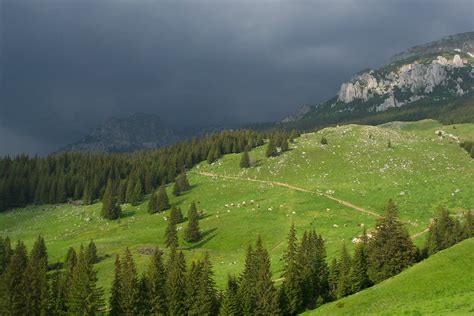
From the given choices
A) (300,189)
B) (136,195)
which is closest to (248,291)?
(300,189)

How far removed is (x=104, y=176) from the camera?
18112 cm

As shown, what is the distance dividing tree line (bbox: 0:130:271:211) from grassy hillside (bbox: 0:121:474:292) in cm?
938

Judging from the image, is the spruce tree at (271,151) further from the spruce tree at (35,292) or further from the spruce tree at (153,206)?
the spruce tree at (35,292)

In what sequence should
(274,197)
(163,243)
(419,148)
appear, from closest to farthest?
(163,243)
(274,197)
(419,148)

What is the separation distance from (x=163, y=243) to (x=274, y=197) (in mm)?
32549

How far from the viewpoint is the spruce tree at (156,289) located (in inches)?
2427

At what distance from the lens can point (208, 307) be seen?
5962cm

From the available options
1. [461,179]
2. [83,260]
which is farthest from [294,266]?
[461,179]

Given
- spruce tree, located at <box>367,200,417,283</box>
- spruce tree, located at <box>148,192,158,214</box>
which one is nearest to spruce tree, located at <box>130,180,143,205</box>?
spruce tree, located at <box>148,192,158,214</box>

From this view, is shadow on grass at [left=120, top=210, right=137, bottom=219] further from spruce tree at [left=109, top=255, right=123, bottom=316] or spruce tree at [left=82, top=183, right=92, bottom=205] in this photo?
spruce tree at [left=109, top=255, right=123, bottom=316]

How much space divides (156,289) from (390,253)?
32.2 m

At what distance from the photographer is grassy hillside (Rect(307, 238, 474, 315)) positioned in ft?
131

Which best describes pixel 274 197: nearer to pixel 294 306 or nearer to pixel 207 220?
pixel 207 220

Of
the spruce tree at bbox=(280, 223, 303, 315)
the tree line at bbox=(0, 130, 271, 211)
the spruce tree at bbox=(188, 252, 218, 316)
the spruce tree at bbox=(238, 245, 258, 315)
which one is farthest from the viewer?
the tree line at bbox=(0, 130, 271, 211)
